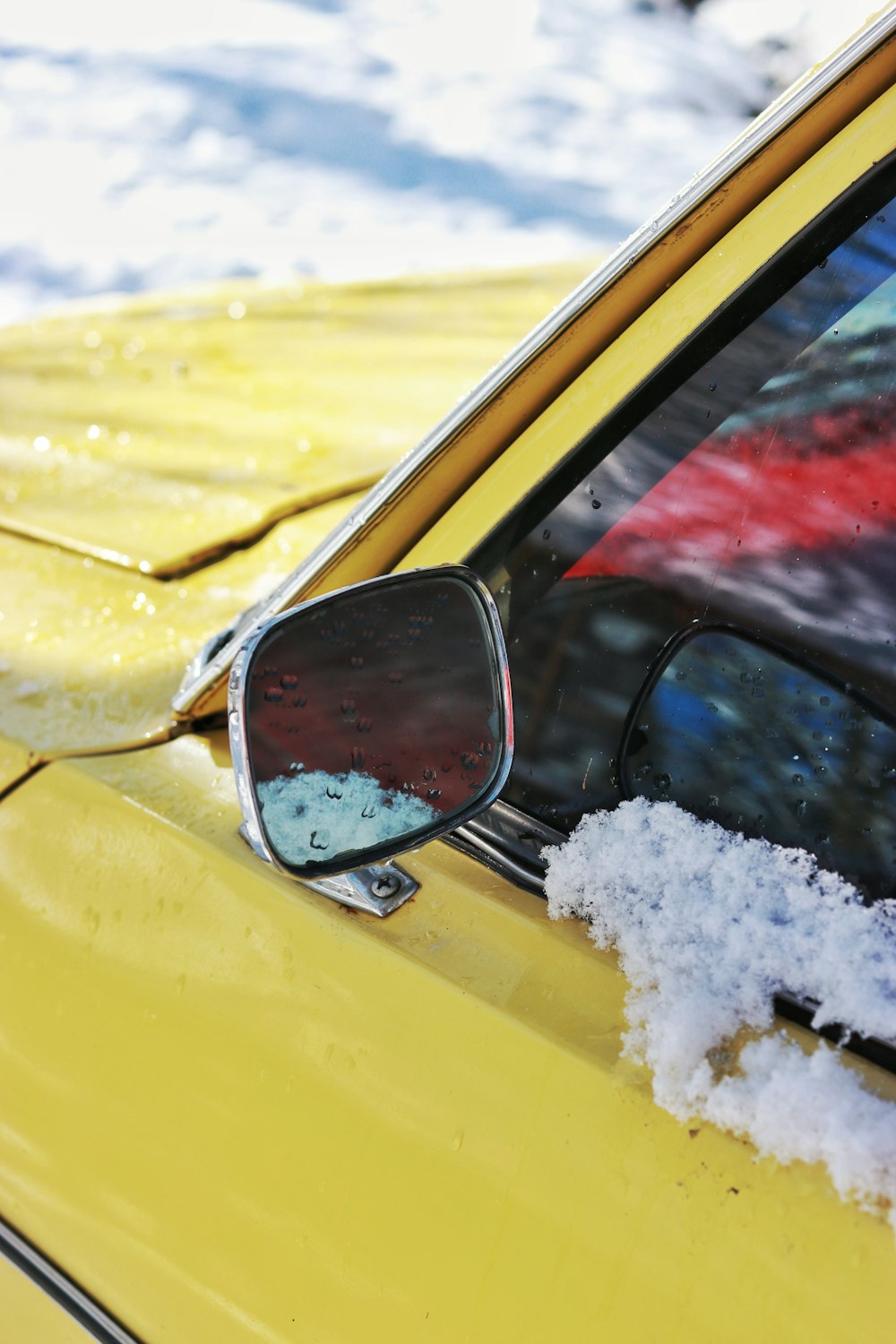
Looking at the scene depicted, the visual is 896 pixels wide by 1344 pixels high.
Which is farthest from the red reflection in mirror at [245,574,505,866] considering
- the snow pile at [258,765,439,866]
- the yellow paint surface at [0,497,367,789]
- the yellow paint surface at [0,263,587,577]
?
the yellow paint surface at [0,263,587,577]

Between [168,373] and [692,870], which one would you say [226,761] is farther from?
[168,373]

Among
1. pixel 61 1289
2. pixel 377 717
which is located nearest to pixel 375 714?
pixel 377 717

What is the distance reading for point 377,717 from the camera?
1085 mm

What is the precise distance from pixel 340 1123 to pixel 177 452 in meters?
Answer: 1.65

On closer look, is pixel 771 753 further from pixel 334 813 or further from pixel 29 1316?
pixel 29 1316

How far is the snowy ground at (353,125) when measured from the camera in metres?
6.43

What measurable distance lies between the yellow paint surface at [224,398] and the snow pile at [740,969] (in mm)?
1041

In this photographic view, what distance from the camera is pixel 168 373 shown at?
284 cm

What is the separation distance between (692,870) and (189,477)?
4.95 ft

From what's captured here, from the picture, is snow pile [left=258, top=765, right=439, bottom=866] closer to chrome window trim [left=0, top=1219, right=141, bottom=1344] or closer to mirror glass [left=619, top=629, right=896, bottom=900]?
mirror glass [left=619, top=629, right=896, bottom=900]

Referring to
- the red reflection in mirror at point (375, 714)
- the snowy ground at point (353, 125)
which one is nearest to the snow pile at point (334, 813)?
the red reflection in mirror at point (375, 714)

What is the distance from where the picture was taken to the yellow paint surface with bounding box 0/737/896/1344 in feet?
2.95

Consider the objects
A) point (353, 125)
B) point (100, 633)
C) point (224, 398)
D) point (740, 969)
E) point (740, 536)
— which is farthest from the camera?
point (353, 125)

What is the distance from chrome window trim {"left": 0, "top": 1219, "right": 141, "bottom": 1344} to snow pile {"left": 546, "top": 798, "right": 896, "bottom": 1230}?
Answer: 24.7 inches
